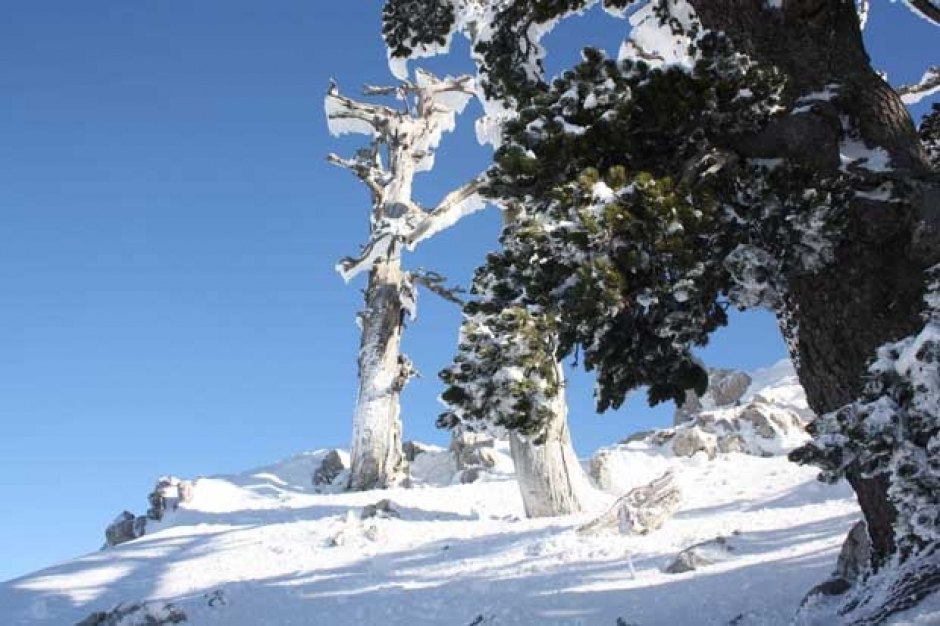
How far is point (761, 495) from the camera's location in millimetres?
9859

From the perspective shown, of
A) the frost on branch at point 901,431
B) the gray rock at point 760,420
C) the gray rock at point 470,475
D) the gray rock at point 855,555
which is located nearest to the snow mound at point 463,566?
the gray rock at point 855,555

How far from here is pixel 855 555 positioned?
4457 millimetres

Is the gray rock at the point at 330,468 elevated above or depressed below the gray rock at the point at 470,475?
above

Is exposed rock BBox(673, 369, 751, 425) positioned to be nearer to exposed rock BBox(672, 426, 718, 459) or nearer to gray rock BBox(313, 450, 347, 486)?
exposed rock BBox(672, 426, 718, 459)

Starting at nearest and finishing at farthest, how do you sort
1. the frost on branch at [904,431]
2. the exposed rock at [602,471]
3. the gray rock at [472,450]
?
the frost on branch at [904,431] → the exposed rock at [602,471] → the gray rock at [472,450]

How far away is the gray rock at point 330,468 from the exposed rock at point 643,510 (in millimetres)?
10906

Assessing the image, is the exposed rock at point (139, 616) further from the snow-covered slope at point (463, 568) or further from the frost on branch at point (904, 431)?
the frost on branch at point (904, 431)

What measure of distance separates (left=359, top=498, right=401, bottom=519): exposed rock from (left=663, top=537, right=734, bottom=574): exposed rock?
206 inches

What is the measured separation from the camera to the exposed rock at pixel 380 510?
10.3 m

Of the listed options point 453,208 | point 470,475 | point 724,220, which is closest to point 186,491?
point 470,475

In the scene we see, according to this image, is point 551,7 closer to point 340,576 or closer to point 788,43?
point 788,43

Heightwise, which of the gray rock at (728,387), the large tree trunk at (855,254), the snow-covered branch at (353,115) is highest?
the snow-covered branch at (353,115)

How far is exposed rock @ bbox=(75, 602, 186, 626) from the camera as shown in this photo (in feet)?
20.4

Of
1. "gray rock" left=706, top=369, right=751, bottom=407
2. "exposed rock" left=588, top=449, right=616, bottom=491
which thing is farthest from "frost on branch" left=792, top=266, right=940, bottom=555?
"gray rock" left=706, top=369, right=751, bottom=407
